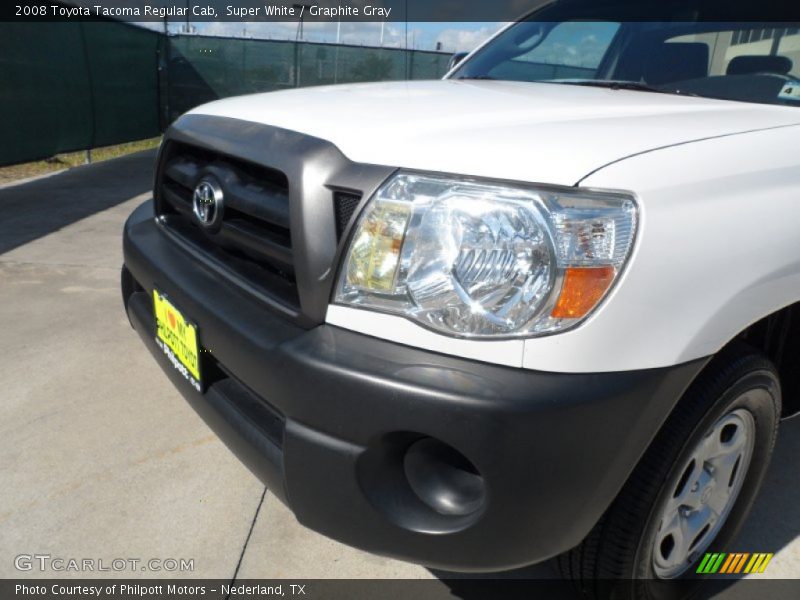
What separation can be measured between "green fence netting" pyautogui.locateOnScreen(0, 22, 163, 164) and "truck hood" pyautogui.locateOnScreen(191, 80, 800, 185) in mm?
6980

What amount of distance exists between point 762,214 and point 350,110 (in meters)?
1.02

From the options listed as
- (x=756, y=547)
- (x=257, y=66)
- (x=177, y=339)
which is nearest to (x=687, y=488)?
(x=756, y=547)

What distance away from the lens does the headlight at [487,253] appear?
49.4 inches

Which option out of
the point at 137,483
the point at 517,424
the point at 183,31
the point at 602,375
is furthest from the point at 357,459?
the point at 183,31

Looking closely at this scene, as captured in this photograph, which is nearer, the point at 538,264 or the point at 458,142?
the point at 538,264

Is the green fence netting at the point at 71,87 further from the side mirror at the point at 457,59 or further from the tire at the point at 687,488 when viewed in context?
the tire at the point at 687,488

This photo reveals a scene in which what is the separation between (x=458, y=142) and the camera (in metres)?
1.40

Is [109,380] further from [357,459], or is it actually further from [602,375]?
[602,375]

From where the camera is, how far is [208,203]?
1829 millimetres

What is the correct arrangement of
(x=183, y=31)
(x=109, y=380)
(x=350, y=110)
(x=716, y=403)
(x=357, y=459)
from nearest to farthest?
(x=357, y=459)
(x=716, y=403)
(x=350, y=110)
(x=109, y=380)
(x=183, y=31)

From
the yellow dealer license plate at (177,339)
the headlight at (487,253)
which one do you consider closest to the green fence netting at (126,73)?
the yellow dealer license plate at (177,339)

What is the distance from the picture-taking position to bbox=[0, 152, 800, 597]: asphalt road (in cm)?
195

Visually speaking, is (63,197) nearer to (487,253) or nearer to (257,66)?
(487,253)

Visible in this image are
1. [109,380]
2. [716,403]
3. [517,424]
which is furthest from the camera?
[109,380]
